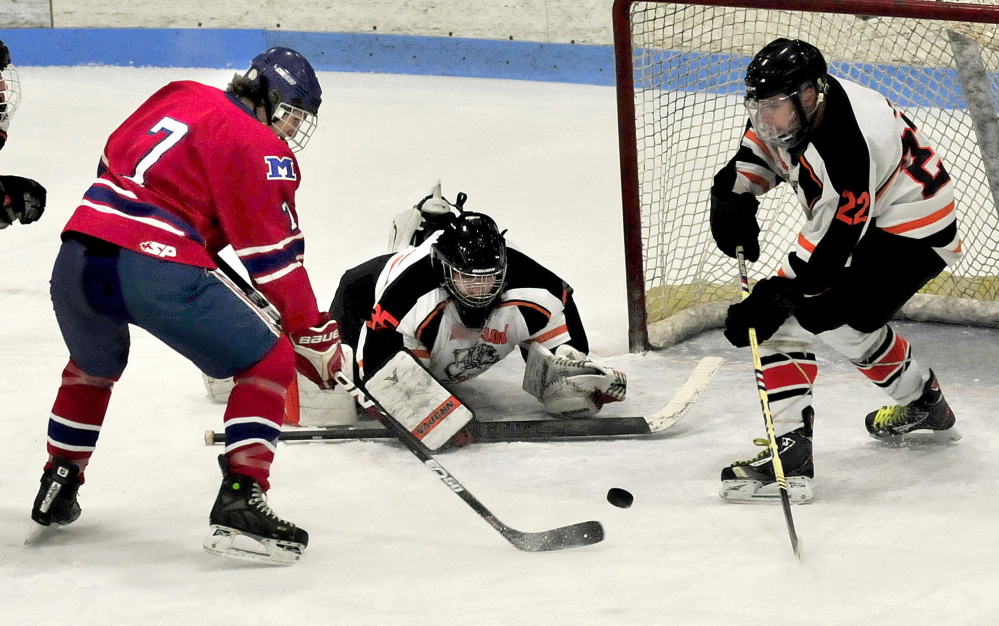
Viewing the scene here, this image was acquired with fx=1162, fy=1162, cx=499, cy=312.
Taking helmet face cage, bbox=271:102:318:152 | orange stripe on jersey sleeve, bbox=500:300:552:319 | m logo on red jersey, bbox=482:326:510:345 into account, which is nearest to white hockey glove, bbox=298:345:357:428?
m logo on red jersey, bbox=482:326:510:345

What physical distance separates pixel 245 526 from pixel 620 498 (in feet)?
2.88

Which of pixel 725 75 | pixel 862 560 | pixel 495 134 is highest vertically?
pixel 725 75

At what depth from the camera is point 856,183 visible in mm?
2537

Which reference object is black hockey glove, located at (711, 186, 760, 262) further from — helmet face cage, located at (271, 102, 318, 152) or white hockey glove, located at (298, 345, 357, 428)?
white hockey glove, located at (298, 345, 357, 428)

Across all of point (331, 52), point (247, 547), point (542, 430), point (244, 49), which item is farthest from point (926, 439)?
point (244, 49)

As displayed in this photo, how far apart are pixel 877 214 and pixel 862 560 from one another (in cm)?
85

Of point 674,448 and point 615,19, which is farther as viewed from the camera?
point 615,19

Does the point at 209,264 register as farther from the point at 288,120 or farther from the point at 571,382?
the point at 571,382

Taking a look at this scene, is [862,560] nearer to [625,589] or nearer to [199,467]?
[625,589]

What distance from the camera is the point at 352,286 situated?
12.3 ft

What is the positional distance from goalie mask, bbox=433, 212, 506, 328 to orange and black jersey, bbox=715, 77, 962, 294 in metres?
0.72

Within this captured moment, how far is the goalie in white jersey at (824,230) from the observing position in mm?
2553

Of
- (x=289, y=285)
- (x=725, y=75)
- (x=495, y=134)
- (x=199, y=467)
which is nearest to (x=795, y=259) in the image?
(x=289, y=285)

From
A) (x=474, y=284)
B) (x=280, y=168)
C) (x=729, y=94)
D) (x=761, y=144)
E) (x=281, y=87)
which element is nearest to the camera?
(x=280, y=168)
